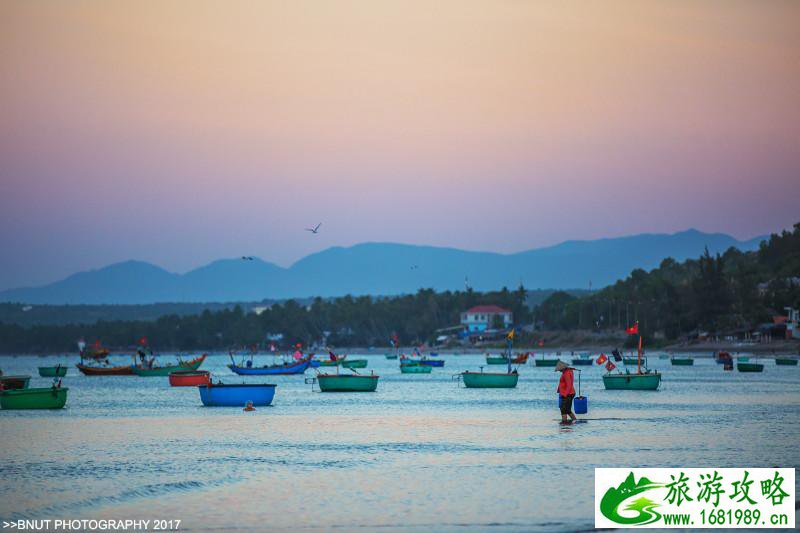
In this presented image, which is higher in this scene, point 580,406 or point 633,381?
point 633,381

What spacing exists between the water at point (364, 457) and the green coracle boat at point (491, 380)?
1345cm

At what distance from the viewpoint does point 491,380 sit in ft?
310

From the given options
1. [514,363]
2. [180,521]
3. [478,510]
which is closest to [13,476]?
[180,521]

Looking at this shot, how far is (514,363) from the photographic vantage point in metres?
195

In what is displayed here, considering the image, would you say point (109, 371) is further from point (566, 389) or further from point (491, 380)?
point (566, 389)

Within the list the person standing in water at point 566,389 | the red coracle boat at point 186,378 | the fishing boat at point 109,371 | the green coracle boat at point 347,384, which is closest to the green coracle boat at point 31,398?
the green coracle boat at point 347,384

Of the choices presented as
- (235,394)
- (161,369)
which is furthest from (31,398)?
(161,369)

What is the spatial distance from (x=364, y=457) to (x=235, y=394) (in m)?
30.2

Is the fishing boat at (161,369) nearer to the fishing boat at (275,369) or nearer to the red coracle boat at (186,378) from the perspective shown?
the fishing boat at (275,369)

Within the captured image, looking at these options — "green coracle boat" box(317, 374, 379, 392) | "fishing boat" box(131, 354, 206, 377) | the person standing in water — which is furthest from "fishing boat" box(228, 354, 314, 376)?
the person standing in water

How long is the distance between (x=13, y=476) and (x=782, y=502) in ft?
81.3

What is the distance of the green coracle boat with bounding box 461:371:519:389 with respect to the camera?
3622 inches

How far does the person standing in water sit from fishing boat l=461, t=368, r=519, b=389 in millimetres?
35402

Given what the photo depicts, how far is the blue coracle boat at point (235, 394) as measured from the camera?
233 feet
